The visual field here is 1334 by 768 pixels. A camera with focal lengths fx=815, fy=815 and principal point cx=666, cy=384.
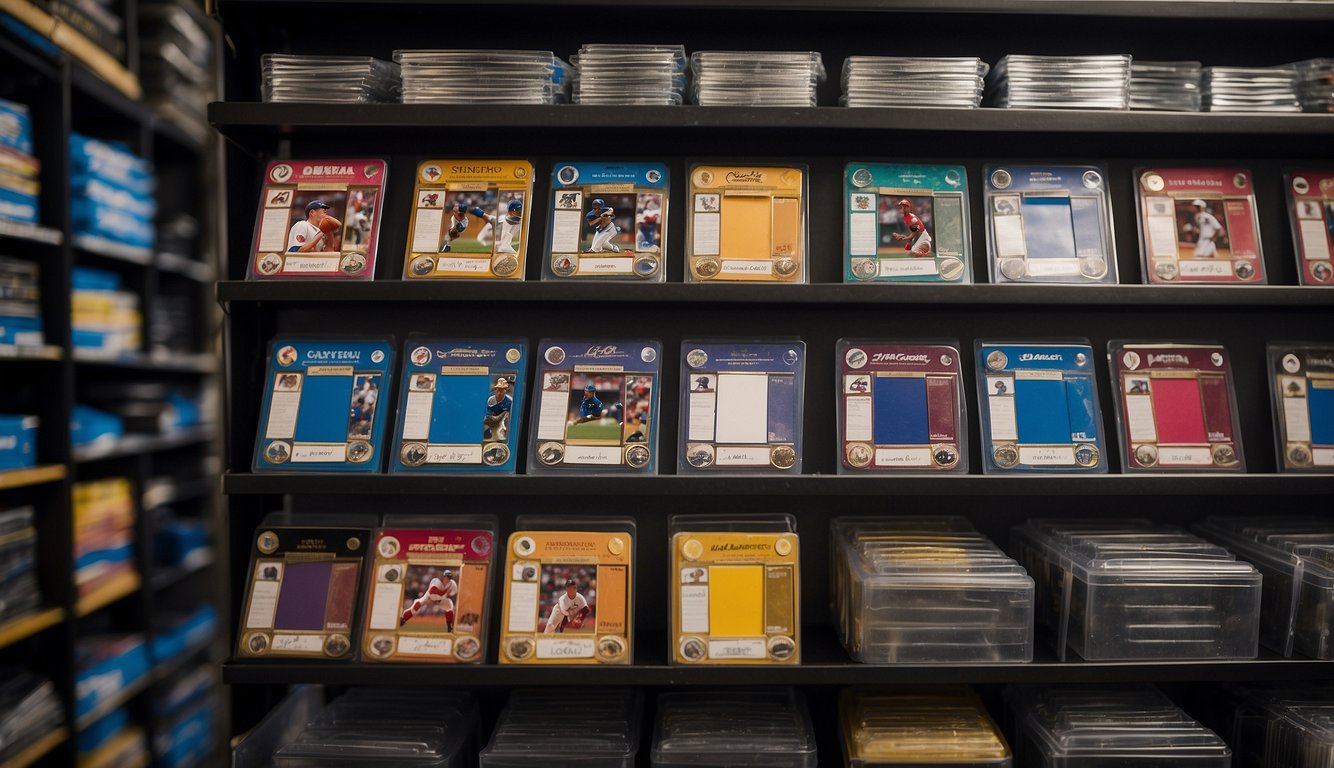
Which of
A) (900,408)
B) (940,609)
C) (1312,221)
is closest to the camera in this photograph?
(940,609)

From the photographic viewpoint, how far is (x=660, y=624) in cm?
196

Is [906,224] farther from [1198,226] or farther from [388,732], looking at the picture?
[388,732]

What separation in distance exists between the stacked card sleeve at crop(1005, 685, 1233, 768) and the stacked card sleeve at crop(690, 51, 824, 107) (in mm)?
1381

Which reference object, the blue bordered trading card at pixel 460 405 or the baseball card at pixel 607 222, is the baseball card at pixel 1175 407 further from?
the blue bordered trading card at pixel 460 405

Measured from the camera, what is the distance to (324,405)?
1740mm

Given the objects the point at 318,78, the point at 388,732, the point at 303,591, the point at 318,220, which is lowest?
the point at 388,732

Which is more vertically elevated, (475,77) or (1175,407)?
(475,77)

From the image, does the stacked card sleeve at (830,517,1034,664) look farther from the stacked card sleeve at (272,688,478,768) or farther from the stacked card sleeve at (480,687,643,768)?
the stacked card sleeve at (272,688,478,768)

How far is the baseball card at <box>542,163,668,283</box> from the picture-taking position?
1.73 metres

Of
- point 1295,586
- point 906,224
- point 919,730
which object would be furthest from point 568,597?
point 1295,586

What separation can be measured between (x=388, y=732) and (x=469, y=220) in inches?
43.3

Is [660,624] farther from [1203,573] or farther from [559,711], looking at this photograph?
[1203,573]

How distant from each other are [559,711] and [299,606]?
1.93 ft

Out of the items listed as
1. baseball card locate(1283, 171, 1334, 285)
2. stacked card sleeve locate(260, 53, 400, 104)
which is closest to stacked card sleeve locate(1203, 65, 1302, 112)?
baseball card locate(1283, 171, 1334, 285)
